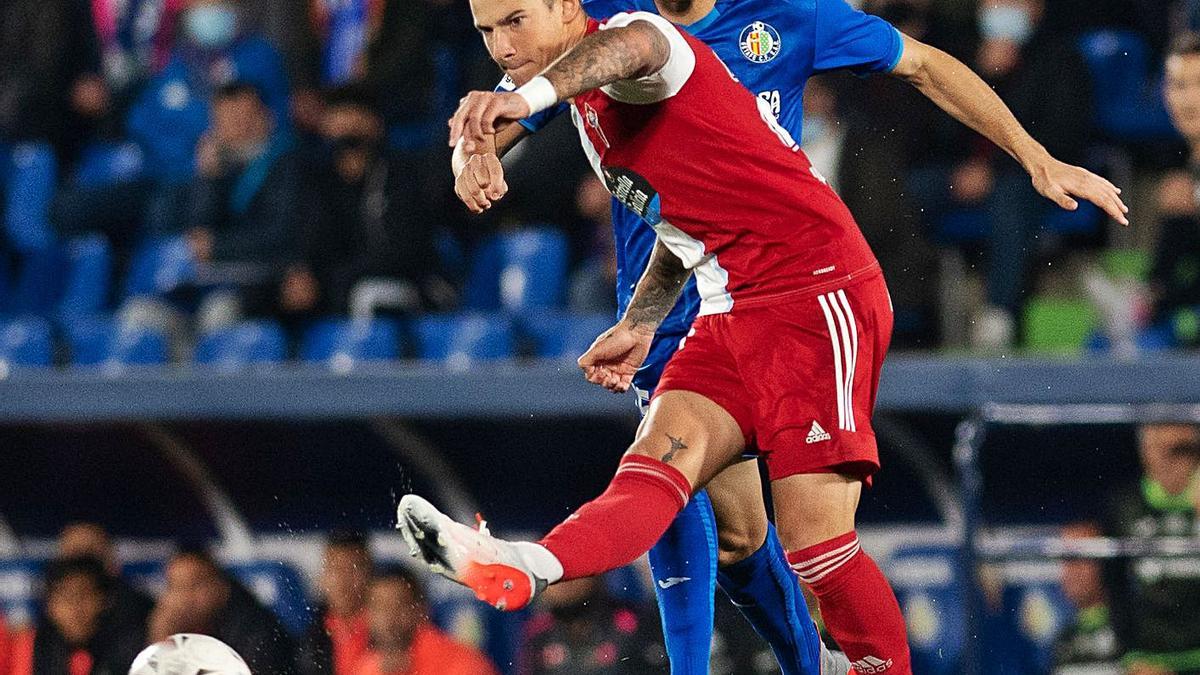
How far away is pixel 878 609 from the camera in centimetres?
409

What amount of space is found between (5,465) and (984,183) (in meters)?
4.70

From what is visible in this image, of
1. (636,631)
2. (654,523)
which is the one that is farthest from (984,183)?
(654,523)

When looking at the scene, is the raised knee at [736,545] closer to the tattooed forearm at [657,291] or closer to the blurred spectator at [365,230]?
the tattooed forearm at [657,291]

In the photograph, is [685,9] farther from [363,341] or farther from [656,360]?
[363,341]

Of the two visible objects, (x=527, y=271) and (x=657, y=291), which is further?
(x=527, y=271)

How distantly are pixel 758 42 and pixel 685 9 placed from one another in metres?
0.20

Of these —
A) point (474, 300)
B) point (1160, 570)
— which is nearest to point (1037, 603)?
point (1160, 570)

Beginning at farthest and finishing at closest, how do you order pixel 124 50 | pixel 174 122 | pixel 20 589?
pixel 124 50
pixel 174 122
pixel 20 589

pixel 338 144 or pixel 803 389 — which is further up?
pixel 338 144

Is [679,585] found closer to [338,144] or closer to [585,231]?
[585,231]

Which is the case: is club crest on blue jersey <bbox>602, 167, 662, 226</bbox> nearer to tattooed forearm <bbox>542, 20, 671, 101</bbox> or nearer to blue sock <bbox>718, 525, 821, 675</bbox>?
tattooed forearm <bbox>542, 20, 671, 101</bbox>

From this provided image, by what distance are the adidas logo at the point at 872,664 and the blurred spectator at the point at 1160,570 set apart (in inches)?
109

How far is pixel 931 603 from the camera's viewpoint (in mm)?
7719

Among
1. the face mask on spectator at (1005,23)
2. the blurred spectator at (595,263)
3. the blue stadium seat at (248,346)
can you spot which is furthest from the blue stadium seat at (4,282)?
the face mask on spectator at (1005,23)
